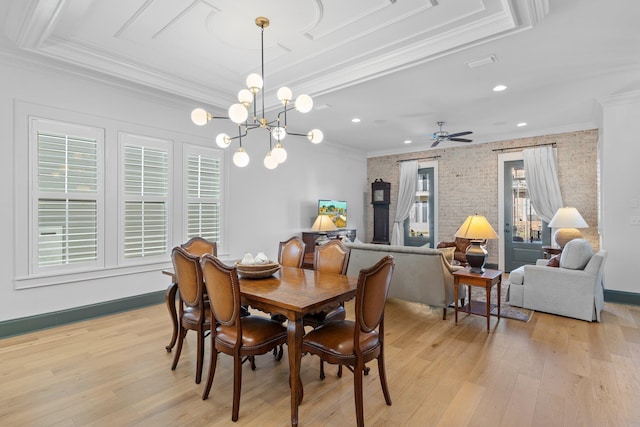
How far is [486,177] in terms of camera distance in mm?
6996

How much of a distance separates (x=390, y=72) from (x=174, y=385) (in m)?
3.70

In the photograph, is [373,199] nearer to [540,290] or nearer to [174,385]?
[540,290]

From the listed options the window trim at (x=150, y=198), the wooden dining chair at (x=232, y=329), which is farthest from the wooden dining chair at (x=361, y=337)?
the window trim at (x=150, y=198)

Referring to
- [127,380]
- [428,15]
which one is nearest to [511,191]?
[428,15]

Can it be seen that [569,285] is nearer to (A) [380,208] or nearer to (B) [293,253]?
(B) [293,253]

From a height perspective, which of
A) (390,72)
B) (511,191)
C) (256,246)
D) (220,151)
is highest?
(390,72)

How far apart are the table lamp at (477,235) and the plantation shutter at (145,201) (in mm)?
3931

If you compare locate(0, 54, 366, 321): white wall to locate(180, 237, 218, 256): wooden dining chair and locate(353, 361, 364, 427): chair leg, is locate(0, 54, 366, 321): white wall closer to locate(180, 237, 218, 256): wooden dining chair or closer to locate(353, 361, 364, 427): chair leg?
locate(180, 237, 218, 256): wooden dining chair

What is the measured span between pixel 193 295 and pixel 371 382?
155 centimetres

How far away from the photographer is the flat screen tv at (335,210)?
7.05m

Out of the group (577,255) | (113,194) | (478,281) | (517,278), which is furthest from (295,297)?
(577,255)

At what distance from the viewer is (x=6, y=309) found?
3365 mm

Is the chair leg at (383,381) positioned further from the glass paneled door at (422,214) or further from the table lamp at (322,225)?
the glass paneled door at (422,214)

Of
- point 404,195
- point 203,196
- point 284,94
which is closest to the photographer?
point 284,94
